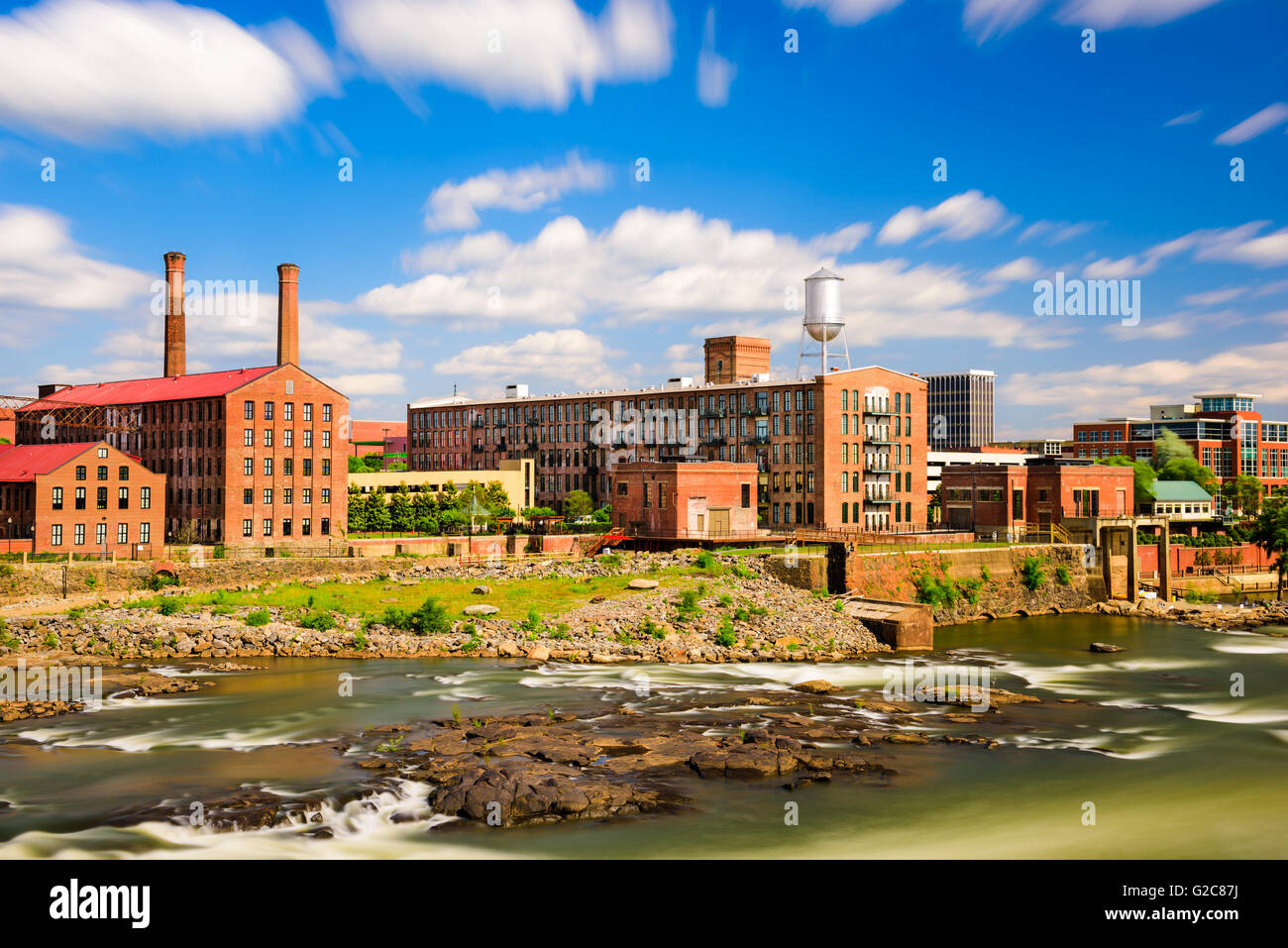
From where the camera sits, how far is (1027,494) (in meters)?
84.6

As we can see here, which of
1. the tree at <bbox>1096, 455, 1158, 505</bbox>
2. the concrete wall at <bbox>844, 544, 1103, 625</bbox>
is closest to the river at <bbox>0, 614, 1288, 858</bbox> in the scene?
the concrete wall at <bbox>844, 544, 1103, 625</bbox>

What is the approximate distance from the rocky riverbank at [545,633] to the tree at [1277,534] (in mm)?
42497

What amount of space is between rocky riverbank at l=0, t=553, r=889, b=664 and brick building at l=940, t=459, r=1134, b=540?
114 feet

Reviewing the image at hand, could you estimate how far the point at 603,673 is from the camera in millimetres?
41531

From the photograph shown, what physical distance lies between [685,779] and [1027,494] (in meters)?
66.2

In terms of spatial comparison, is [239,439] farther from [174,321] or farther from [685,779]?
[685,779]

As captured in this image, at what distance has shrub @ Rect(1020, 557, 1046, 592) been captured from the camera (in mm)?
68625

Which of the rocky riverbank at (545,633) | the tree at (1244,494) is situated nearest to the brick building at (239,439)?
the rocky riverbank at (545,633)

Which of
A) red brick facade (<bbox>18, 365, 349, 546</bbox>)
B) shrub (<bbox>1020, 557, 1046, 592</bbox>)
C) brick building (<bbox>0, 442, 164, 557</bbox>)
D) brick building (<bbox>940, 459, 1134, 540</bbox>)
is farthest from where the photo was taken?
brick building (<bbox>940, 459, 1134, 540</bbox>)

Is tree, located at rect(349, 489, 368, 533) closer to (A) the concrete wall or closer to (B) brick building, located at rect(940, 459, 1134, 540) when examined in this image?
(A) the concrete wall
